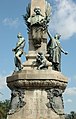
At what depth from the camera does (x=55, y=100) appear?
51.6ft

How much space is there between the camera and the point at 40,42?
16.8 metres

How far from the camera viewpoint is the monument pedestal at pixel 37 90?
15422 millimetres

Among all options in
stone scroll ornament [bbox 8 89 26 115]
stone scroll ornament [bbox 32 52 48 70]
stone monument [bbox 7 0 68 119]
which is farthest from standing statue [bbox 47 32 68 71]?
stone scroll ornament [bbox 8 89 26 115]

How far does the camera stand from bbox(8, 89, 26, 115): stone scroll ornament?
15.7 meters

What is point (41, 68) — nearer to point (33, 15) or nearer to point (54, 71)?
point (54, 71)

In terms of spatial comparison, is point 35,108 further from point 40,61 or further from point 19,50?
point 19,50

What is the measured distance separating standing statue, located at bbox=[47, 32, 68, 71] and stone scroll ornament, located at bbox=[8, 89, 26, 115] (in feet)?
6.54

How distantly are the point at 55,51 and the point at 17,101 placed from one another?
9.43 feet

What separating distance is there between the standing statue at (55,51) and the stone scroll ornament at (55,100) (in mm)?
1255

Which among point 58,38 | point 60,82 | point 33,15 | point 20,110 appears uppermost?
point 33,15

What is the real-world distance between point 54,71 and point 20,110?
2213mm

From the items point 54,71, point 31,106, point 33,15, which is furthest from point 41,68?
point 33,15

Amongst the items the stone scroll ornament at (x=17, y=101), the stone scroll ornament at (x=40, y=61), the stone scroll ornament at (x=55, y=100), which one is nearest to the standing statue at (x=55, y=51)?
the stone scroll ornament at (x=40, y=61)

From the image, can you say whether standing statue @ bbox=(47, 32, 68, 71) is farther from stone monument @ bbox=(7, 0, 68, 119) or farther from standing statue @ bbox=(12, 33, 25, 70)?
standing statue @ bbox=(12, 33, 25, 70)
